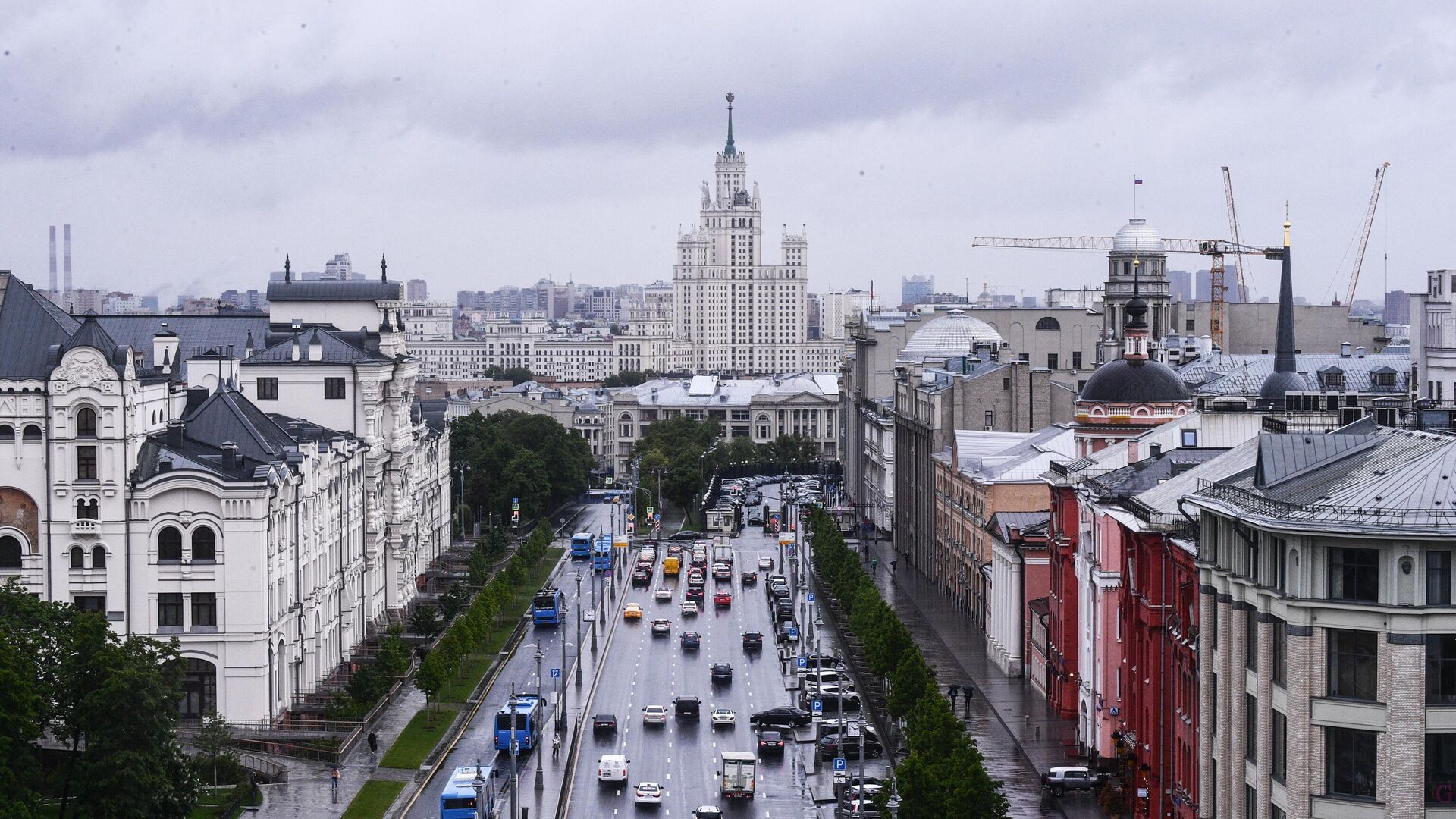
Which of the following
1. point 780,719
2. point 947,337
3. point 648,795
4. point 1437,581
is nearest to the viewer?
point 1437,581

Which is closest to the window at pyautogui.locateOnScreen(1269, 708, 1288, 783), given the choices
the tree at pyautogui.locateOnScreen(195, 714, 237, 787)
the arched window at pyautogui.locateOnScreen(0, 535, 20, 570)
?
the tree at pyautogui.locateOnScreen(195, 714, 237, 787)

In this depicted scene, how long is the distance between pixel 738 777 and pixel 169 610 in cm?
2815

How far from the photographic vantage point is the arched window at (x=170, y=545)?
305 ft

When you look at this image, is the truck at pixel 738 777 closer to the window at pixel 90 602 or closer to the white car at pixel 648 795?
the white car at pixel 648 795

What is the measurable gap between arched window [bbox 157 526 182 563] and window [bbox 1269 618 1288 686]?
5516 centimetres

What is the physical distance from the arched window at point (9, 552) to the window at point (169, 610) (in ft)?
21.4

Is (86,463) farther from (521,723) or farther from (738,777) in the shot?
(738,777)

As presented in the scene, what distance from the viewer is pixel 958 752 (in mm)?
70375

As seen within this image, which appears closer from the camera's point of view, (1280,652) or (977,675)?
(1280,652)

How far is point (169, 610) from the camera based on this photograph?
306ft

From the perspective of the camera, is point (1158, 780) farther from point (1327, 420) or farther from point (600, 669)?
point (600, 669)

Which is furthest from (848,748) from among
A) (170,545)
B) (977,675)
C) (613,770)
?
(170,545)

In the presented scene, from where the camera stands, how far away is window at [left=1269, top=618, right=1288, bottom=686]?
169 ft

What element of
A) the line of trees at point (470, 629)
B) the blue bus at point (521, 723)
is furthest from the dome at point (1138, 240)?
the blue bus at point (521, 723)
